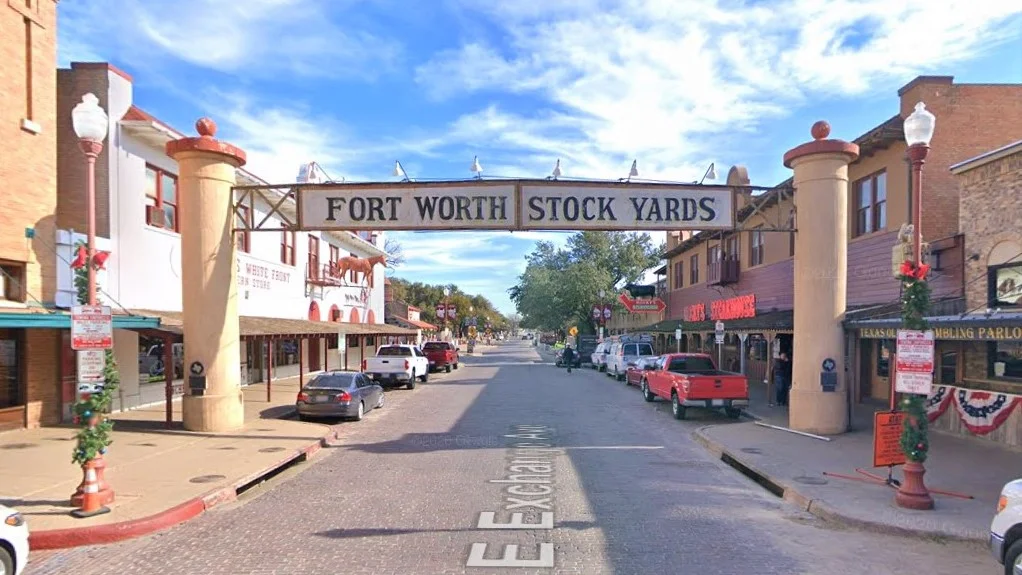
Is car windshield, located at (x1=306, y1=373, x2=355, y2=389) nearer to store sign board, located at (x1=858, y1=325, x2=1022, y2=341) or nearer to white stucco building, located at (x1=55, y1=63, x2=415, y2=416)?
white stucco building, located at (x1=55, y1=63, x2=415, y2=416)

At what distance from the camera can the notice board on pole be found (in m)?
9.05

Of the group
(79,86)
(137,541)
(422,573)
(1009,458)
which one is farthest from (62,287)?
(1009,458)

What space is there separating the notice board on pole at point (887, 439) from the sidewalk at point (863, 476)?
15.5 inches

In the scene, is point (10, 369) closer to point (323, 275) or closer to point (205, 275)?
point (205, 275)

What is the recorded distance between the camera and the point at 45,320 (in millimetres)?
11469

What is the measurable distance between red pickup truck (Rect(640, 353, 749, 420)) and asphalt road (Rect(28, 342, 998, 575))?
3.38 m

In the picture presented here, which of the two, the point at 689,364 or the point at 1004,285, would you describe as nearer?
the point at 1004,285

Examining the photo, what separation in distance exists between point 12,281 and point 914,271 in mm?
15342

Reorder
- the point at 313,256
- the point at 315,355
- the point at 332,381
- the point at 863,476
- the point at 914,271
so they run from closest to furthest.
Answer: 1. the point at 914,271
2. the point at 863,476
3. the point at 332,381
4. the point at 313,256
5. the point at 315,355

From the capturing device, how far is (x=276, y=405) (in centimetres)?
1903

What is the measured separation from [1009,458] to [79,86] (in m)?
19.9

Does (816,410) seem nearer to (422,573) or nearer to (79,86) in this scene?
(422,573)

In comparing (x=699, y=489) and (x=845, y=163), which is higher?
(x=845, y=163)

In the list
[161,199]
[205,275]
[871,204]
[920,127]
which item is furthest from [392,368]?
[920,127]
